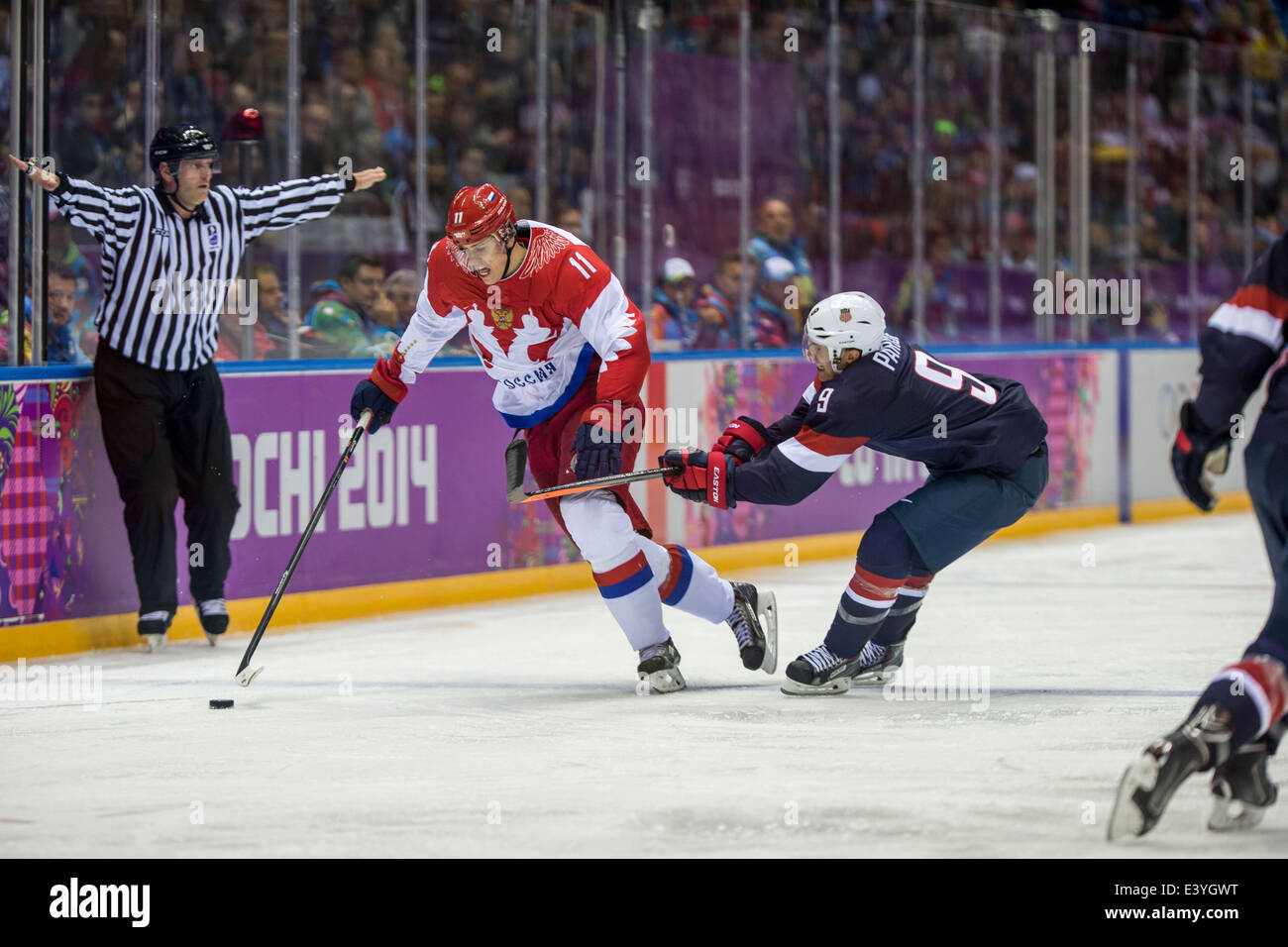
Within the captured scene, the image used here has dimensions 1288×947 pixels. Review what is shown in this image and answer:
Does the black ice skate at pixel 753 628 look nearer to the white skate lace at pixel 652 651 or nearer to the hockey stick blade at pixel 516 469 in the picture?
the white skate lace at pixel 652 651

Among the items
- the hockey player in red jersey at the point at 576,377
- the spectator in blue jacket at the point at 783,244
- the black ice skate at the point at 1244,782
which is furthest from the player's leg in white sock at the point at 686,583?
the spectator in blue jacket at the point at 783,244

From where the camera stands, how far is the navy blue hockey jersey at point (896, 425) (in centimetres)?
545

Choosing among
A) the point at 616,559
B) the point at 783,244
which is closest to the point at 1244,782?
the point at 616,559

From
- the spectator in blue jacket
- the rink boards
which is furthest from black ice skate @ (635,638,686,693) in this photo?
the spectator in blue jacket

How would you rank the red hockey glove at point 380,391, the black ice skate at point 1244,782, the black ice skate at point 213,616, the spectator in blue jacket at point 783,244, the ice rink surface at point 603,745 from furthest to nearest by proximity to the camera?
the spectator in blue jacket at point 783,244, the black ice skate at point 213,616, the red hockey glove at point 380,391, the ice rink surface at point 603,745, the black ice skate at point 1244,782

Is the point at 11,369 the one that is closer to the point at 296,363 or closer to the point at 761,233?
the point at 296,363

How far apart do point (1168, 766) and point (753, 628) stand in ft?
7.67

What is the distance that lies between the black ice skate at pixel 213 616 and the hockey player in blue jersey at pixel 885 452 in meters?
2.14

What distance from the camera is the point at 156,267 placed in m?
6.90

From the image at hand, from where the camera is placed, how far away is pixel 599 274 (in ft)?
18.6

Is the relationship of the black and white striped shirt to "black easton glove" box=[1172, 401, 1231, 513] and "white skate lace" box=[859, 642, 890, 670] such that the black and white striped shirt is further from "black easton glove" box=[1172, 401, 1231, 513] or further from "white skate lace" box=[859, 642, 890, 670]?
"black easton glove" box=[1172, 401, 1231, 513]

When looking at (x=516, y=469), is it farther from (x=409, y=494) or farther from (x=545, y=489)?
(x=409, y=494)

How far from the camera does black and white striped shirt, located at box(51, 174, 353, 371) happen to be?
22.5ft
